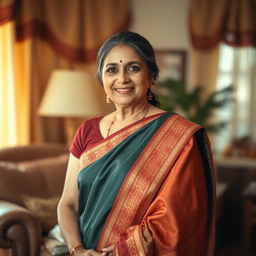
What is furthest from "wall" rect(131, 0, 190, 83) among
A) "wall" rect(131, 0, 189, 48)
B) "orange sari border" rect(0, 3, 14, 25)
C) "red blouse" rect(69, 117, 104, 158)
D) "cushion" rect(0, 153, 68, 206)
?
"red blouse" rect(69, 117, 104, 158)

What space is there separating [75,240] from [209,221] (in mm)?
492

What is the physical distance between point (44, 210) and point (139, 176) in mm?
1137

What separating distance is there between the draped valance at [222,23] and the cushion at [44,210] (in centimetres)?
230

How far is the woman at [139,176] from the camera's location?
64.2 inches

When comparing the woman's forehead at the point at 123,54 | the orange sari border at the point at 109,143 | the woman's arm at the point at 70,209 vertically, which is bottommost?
the woman's arm at the point at 70,209

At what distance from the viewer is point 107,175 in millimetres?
1755

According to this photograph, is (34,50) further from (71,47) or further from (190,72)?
(190,72)

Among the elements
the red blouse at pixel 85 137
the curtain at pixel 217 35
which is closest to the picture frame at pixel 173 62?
the curtain at pixel 217 35

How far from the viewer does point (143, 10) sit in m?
4.58

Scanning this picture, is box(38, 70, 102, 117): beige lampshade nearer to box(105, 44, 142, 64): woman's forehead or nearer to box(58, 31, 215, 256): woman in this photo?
box(58, 31, 215, 256): woman

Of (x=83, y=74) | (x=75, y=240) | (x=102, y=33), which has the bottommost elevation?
(x=75, y=240)

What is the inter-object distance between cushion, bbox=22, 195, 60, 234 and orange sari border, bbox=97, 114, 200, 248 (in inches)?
38.6

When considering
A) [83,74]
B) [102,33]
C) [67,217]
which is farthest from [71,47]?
[67,217]

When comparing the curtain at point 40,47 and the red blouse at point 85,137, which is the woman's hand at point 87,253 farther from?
the curtain at point 40,47
